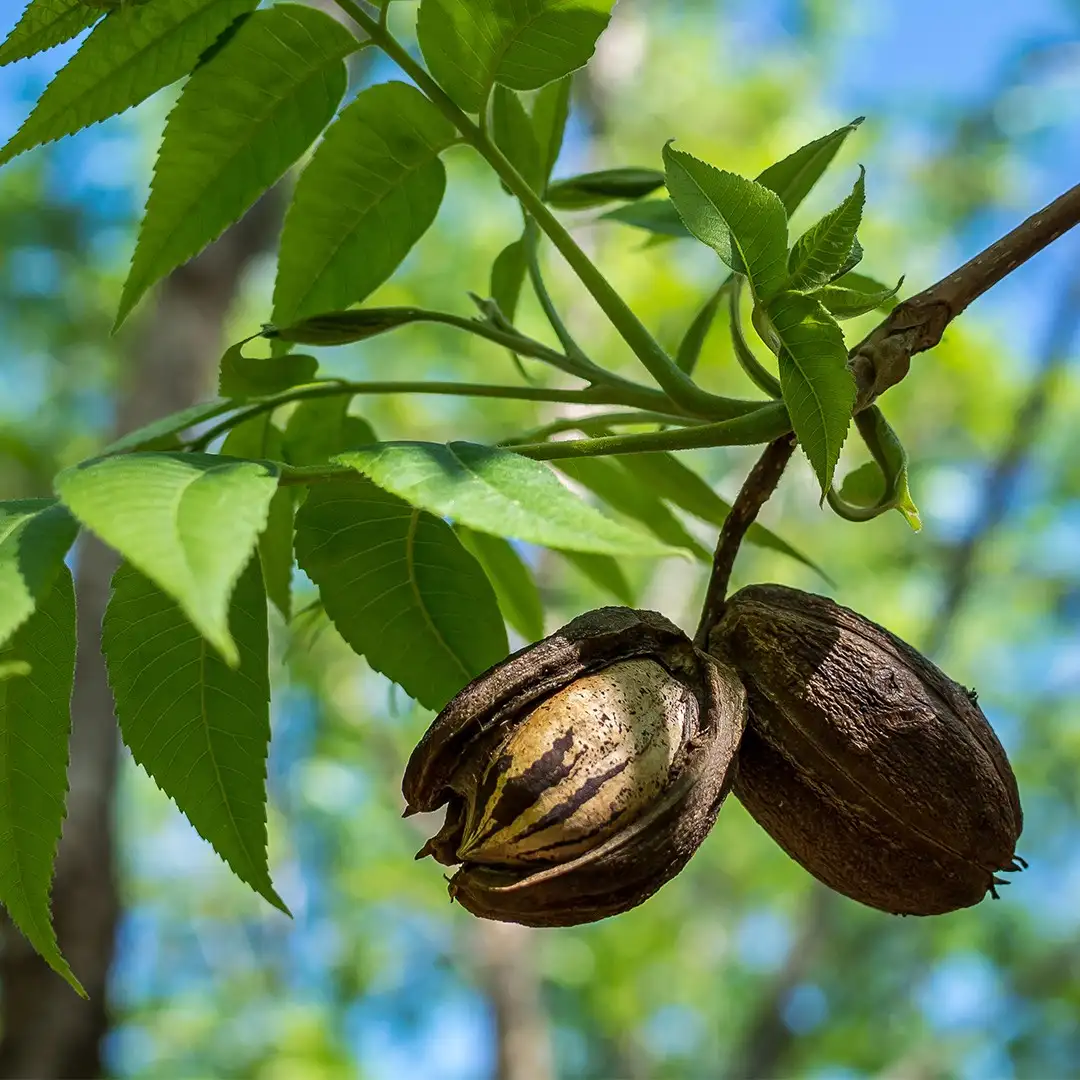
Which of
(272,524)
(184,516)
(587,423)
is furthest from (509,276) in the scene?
(184,516)

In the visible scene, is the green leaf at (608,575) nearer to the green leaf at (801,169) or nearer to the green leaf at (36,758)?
the green leaf at (801,169)

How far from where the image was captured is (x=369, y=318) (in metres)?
1.66

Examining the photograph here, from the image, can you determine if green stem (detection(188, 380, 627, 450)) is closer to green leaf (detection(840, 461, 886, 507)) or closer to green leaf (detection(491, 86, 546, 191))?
green leaf (detection(840, 461, 886, 507))

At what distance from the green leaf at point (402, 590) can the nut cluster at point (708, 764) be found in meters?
0.21

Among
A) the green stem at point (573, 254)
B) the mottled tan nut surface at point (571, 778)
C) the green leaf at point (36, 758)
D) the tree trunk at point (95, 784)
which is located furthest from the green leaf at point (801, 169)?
the tree trunk at point (95, 784)

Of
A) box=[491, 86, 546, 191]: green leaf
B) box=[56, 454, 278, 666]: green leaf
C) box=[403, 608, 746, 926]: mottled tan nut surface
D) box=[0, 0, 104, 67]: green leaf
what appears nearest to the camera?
box=[56, 454, 278, 666]: green leaf

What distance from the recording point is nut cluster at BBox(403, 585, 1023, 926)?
1.24 m

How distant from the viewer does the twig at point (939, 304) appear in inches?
57.8

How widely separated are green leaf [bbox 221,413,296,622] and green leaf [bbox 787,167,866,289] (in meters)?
0.86

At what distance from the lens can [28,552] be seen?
113cm

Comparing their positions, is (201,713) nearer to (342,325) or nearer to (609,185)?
(342,325)

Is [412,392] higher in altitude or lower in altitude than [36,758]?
higher

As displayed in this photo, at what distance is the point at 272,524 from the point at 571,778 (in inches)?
32.3

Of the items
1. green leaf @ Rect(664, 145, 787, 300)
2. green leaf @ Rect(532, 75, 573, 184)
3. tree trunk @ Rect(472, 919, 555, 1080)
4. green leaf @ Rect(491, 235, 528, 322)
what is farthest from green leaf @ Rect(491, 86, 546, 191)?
tree trunk @ Rect(472, 919, 555, 1080)
